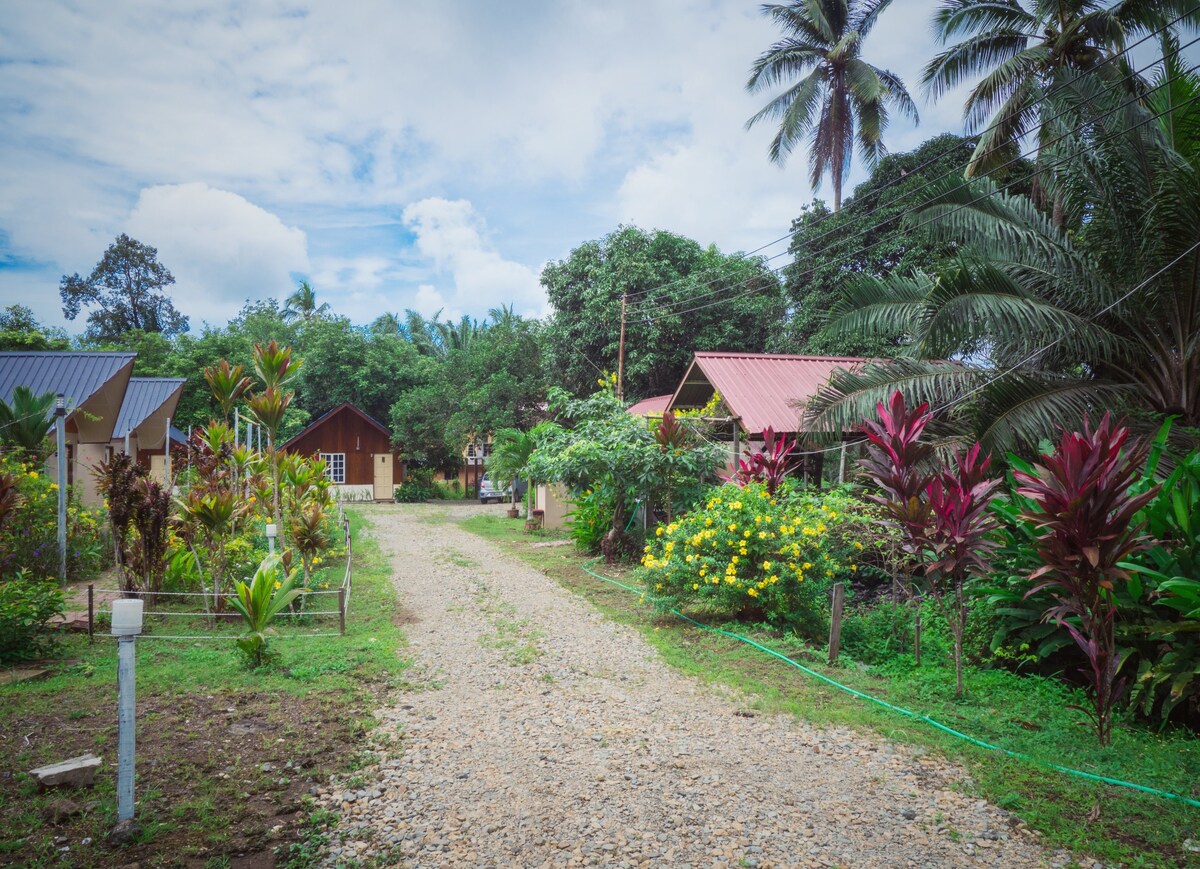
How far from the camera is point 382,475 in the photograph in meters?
33.7

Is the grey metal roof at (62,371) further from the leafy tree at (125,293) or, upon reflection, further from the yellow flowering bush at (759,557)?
the leafy tree at (125,293)

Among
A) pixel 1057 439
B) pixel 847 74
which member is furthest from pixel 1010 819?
pixel 847 74

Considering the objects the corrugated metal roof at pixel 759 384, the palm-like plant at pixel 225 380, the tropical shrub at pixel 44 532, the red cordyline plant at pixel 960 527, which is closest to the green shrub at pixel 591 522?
the corrugated metal roof at pixel 759 384

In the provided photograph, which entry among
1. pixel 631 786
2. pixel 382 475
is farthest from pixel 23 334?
pixel 631 786

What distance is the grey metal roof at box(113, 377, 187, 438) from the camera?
61.5ft

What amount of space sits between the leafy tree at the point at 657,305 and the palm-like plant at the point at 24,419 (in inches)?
655

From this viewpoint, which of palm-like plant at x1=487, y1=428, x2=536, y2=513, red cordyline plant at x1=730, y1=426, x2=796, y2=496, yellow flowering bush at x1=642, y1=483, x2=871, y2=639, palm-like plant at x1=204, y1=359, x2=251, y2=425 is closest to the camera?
yellow flowering bush at x1=642, y1=483, x2=871, y2=639

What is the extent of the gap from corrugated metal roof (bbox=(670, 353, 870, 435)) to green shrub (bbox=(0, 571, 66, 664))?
32.7 feet

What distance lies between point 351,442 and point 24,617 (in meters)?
27.2

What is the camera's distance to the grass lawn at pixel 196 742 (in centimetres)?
349

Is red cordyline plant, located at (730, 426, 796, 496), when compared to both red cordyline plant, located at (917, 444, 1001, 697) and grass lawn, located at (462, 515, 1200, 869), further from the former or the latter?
red cordyline plant, located at (917, 444, 1001, 697)

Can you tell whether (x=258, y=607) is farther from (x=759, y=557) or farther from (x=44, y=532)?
(x=44, y=532)

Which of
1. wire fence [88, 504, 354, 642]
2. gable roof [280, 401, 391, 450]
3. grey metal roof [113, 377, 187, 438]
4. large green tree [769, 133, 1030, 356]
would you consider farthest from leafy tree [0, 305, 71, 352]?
large green tree [769, 133, 1030, 356]

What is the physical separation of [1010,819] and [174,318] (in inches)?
2022
